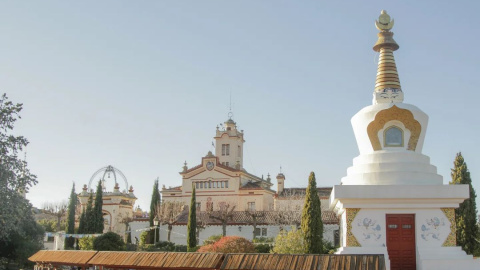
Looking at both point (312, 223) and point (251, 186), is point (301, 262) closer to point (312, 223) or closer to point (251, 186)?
point (312, 223)

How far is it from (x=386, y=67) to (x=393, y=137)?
10.6ft

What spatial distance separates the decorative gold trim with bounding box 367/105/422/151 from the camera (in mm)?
22984

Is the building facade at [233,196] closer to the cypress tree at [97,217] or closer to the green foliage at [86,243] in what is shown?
the cypress tree at [97,217]

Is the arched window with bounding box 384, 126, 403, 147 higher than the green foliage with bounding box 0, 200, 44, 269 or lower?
higher

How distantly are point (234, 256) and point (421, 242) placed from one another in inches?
302

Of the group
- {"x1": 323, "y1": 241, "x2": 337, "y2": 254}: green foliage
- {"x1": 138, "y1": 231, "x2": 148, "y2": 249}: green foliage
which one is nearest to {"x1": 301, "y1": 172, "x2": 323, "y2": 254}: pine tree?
{"x1": 323, "y1": 241, "x2": 337, "y2": 254}: green foliage

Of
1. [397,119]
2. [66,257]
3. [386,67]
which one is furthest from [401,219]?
[66,257]

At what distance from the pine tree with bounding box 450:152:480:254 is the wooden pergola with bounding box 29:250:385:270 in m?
16.6

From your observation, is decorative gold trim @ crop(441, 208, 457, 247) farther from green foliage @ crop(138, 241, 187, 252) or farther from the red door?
green foliage @ crop(138, 241, 187, 252)

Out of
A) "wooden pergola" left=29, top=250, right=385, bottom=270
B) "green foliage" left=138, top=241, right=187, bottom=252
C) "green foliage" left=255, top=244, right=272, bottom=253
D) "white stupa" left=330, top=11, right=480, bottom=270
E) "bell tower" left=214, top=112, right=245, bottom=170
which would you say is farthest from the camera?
"bell tower" left=214, top=112, right=245, bottom=170

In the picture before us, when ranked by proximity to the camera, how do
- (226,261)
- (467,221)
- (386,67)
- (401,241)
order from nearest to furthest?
(226,261) → (401,241) → (386,67) → (467,221)

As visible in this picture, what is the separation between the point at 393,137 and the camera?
23109 mm

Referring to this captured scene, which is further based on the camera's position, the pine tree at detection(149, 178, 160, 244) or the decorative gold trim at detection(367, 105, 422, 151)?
the pine tree at detection(149, 178, 160, 244)

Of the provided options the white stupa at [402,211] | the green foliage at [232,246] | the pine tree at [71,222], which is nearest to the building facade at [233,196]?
the pine tree at [71,222]
